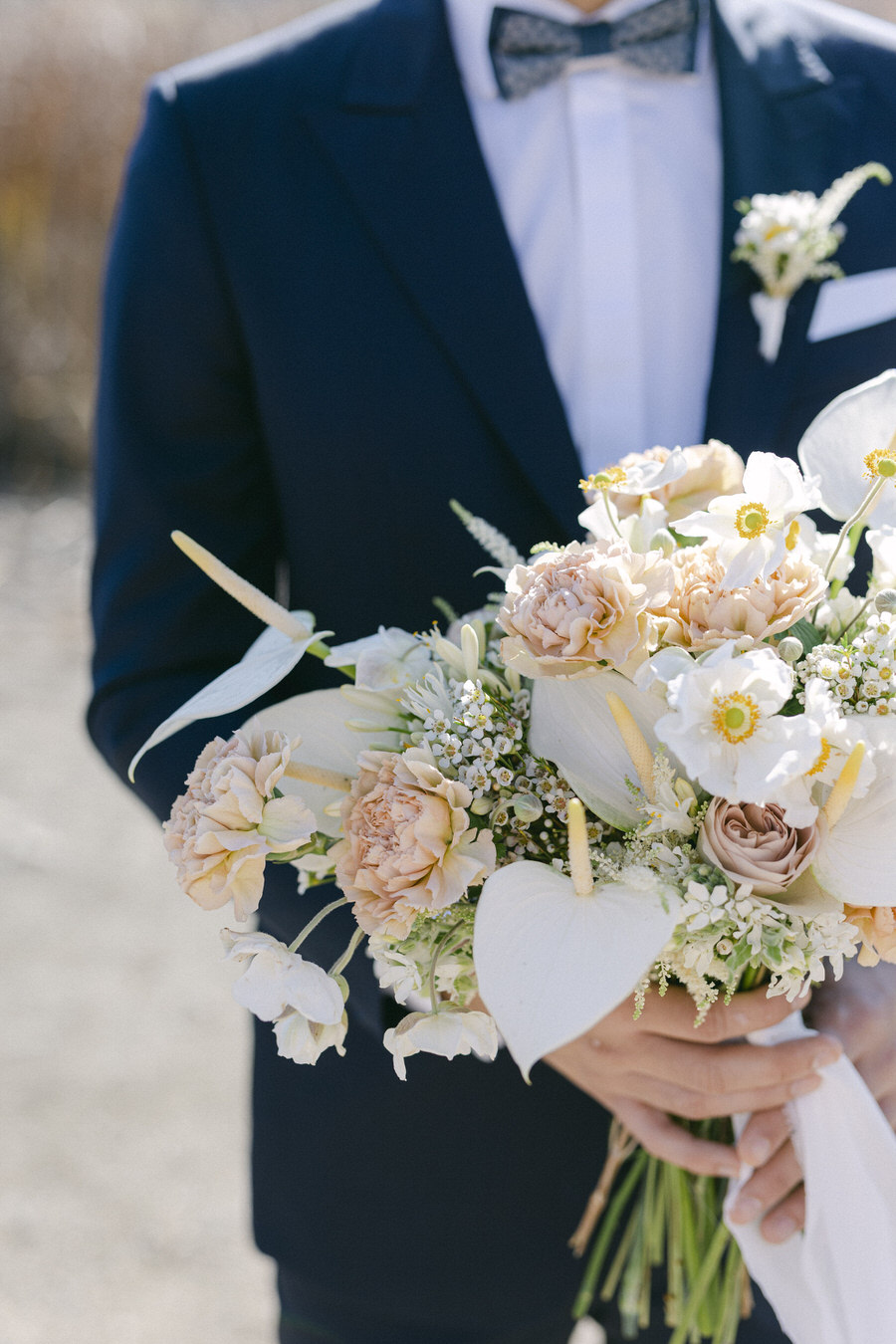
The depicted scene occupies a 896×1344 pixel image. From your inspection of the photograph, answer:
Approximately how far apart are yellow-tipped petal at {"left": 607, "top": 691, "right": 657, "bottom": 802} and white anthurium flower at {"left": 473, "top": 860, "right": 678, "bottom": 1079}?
0.19ft

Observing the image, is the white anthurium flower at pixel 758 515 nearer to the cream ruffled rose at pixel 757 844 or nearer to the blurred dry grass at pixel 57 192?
the cream ruffled rose at pixel 757 844

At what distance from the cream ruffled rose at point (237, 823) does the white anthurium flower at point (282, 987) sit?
32 mm

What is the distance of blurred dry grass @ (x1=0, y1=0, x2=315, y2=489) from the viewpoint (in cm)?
744

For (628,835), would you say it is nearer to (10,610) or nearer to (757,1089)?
(757,1089)

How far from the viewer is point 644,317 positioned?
4.39ft

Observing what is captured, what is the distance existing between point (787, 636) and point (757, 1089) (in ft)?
1.49

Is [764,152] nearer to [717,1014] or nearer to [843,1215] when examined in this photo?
[717,1014]

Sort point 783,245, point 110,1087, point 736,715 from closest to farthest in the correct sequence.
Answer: point 736,715 → point 783,245 → point 110,1087

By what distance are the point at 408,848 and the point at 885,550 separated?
379 mm

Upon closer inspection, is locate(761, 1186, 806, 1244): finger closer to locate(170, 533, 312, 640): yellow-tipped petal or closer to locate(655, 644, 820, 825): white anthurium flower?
locate(655, 644, 820, 825): white anthurium flower

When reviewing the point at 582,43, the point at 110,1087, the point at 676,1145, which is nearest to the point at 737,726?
the point at 676,1145

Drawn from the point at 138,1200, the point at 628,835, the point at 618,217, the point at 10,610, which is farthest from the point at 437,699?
the point at 10,610

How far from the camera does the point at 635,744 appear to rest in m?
0.75

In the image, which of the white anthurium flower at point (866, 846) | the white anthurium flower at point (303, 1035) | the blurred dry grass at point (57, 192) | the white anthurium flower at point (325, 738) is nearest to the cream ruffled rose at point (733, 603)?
the white anthurium flower at point (866, 846)
